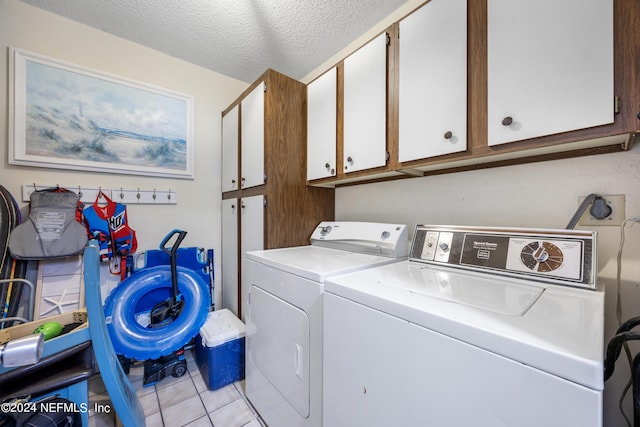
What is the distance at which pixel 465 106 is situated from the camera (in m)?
1.09

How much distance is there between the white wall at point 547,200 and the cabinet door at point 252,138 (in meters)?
1.10

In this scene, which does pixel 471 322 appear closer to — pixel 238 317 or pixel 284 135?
pixel 284 135

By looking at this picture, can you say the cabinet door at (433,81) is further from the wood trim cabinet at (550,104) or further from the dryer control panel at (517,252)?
the dryer control panel at (517,252)

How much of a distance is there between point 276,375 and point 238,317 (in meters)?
0.95

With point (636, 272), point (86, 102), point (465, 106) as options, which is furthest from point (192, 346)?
point (636, 272)

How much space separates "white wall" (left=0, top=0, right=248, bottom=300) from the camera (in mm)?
1715

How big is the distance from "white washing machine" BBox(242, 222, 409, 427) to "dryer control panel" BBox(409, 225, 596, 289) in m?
0.24

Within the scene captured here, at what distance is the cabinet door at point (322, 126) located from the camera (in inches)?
68.5

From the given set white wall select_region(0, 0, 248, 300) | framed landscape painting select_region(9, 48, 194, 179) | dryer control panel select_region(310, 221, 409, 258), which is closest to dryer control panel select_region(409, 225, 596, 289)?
dryer control panel select_region(310, 221, 409, 258)

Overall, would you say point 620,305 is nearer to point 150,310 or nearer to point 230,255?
point 230,255

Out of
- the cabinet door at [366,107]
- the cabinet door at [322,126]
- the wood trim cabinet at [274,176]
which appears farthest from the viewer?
the wood trim cabinet at [274,176]

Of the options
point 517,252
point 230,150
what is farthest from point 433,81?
point 230,150

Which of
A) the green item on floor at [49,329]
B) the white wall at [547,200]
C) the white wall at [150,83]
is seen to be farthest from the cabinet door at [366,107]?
the green item on floor at [49,329]

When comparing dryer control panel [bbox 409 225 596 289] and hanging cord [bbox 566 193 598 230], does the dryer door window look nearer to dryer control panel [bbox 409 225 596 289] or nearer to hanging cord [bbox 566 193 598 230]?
dryer control panel [bbox 409 225 596 289]
